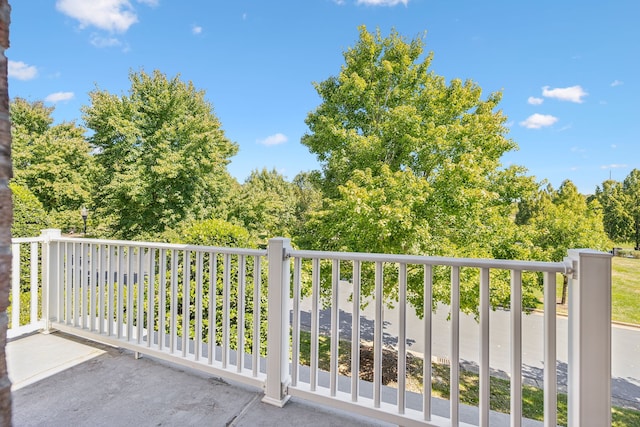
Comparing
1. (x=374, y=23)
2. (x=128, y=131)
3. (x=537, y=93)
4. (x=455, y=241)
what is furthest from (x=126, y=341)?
(x=537, y=93)

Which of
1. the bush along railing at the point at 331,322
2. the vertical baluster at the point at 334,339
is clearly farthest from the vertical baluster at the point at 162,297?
the vertical baluster at the point at 334,339

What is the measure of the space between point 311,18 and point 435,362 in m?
9.68

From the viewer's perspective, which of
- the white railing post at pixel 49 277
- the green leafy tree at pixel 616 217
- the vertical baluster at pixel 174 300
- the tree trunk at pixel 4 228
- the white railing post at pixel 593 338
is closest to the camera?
the tree trunk at pixel 4 228

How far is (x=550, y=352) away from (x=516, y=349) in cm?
13

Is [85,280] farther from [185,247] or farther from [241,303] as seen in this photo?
[241,303]

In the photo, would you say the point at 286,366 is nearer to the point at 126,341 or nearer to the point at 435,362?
the point at 126,341

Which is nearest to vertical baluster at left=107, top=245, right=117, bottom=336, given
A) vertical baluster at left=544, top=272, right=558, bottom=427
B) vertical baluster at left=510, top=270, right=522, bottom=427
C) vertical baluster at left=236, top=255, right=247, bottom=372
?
vertical baluster at left=236, top=255, right=247, bottom=372

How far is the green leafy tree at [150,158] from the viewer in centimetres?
1140

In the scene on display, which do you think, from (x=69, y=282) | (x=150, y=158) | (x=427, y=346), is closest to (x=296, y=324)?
(x=427, y=346)

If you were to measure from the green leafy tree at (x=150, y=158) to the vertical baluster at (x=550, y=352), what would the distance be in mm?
11725

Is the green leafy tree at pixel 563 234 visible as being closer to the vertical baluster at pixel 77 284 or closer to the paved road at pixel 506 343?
the paved road at pixel 506 343

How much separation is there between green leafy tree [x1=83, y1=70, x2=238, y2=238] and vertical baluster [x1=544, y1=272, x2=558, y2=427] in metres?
11.7

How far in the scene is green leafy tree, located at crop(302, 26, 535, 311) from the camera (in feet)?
18.5

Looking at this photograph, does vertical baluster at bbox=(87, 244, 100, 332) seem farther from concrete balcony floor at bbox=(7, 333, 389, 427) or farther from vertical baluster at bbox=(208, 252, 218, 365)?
vertical baluster at bbox=(208, 252, 218, 365)
